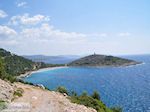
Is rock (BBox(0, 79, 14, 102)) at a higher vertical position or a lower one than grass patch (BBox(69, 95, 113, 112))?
higher

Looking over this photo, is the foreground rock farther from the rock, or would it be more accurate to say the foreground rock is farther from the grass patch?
the grass patch

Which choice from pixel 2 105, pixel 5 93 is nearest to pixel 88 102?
pixel 5 93

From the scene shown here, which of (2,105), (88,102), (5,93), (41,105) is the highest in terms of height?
(5,93)

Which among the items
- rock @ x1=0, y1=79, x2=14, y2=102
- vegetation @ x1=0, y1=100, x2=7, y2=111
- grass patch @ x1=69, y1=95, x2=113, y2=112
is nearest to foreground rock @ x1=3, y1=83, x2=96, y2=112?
vegetation @ x1=0, y1=100, x2=7, y2=111

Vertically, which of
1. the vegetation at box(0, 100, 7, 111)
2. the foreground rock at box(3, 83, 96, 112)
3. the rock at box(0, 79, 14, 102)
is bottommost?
the foreground rock at box(3, 83, 96, 112)

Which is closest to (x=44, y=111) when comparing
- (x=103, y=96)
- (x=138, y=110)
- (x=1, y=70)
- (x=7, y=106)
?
(x=7, y=106)

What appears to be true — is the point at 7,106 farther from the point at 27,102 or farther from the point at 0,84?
the point at 0,84

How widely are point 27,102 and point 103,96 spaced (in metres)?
77.4

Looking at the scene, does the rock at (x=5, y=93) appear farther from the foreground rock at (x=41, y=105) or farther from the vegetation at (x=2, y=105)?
the vegetation at (x=2, y=105)

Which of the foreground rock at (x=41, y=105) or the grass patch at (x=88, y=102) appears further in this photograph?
the grass patch at (x=88, y=102)

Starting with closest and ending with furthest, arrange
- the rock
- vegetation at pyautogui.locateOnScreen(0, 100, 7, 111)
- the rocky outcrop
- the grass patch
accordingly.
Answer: vegetation at pyautogui.locateOnScreen(0, 100, 7, 111) < the rocky outcrop < the rock < the grass patch

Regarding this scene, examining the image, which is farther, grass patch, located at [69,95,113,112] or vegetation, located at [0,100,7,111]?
grass patch, located at [69,95,113,112]

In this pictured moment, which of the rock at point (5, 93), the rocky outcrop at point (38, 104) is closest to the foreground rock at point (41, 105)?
the rocky outcrop at point (38, 104)

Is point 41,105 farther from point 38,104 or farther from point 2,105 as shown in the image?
point 2,105
